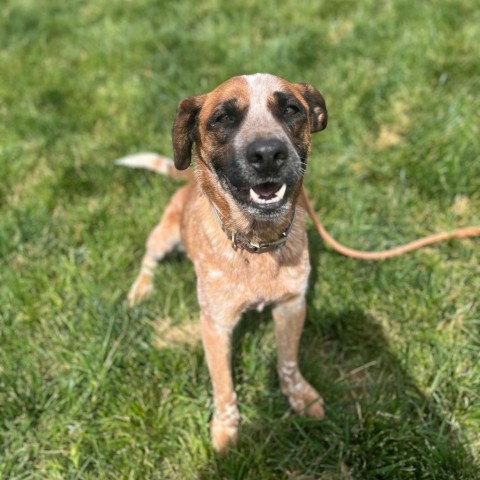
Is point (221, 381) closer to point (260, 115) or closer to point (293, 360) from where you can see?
point (293, 360)

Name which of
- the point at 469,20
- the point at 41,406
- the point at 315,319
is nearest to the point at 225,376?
the point at 315,319

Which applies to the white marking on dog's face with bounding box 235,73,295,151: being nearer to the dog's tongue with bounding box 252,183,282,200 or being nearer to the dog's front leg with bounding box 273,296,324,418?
Result: the dog's tongue with bounding box 252,183,282,200

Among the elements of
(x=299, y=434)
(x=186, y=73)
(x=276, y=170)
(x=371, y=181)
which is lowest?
(x=299, y=434)

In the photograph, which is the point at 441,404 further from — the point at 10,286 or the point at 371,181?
the point at 10,286

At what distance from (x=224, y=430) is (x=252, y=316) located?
92 cm

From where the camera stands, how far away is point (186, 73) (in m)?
5.82

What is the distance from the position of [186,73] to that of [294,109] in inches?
141

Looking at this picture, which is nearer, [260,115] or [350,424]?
[260,115]

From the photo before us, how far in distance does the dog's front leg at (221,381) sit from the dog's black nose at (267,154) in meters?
1.05

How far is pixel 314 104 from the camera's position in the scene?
2900 millimetres

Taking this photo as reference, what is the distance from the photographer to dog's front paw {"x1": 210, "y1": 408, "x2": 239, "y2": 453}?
293 centimetres

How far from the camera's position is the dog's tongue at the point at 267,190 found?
8.01 feet

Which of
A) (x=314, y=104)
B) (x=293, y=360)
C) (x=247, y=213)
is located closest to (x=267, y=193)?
(x=247, y=213)

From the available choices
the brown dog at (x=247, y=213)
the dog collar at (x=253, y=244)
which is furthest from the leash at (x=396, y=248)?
the dog collar at (x=253, y=244)
